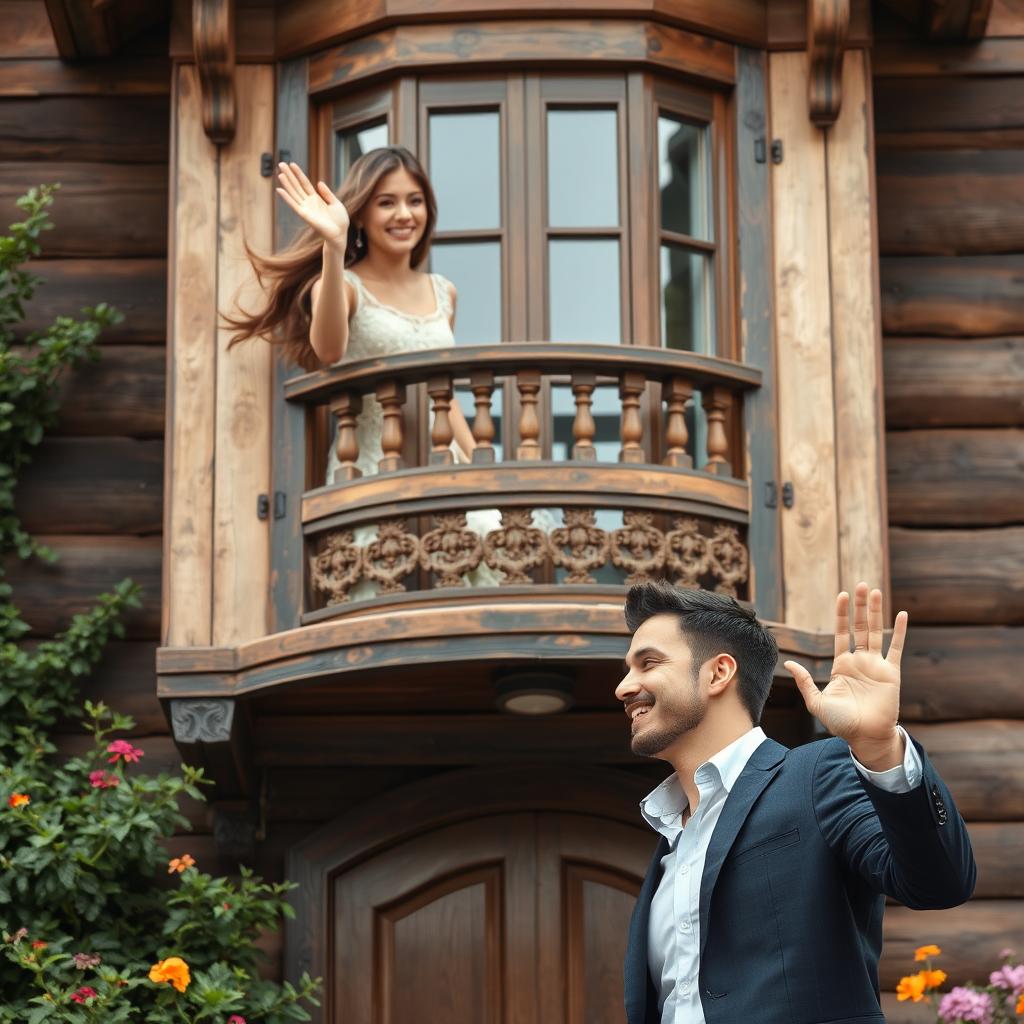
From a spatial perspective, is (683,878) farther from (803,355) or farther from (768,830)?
(803,355)

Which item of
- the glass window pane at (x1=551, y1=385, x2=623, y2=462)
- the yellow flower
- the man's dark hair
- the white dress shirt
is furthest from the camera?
the glass window pane at (x1=551, y1=385, x2=623, y2=462)

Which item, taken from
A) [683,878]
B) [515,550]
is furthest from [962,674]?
[683,878]

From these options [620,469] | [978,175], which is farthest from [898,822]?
[978,175]

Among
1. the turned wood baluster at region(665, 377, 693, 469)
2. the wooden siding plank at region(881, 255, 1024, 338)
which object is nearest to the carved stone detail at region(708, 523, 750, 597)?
the turned wood baluster at region(665, 377, 693, 469)

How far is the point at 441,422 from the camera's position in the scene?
7043 millimetres

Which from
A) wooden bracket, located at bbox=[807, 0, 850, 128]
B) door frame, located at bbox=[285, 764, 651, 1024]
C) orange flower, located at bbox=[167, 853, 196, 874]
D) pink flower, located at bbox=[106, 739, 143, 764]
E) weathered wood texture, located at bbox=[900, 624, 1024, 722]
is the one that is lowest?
orange flower, located at bbox=[167, 853, 196, 874]

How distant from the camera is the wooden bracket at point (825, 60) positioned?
24.3 ft

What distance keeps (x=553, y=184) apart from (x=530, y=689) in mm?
1785

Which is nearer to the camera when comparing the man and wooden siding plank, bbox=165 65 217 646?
the man

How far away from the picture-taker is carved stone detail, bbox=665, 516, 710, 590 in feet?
22.8

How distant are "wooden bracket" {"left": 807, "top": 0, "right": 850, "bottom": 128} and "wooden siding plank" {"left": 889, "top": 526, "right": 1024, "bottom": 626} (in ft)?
4.90

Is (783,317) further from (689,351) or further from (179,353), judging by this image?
(179,353)

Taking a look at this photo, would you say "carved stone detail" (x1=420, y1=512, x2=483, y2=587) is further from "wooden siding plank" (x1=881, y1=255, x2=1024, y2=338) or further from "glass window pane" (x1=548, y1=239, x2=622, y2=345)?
"wooden siding plank" (x1=881, y1=255, x2=1024, y2=338)

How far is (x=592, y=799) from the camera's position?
748 cm
